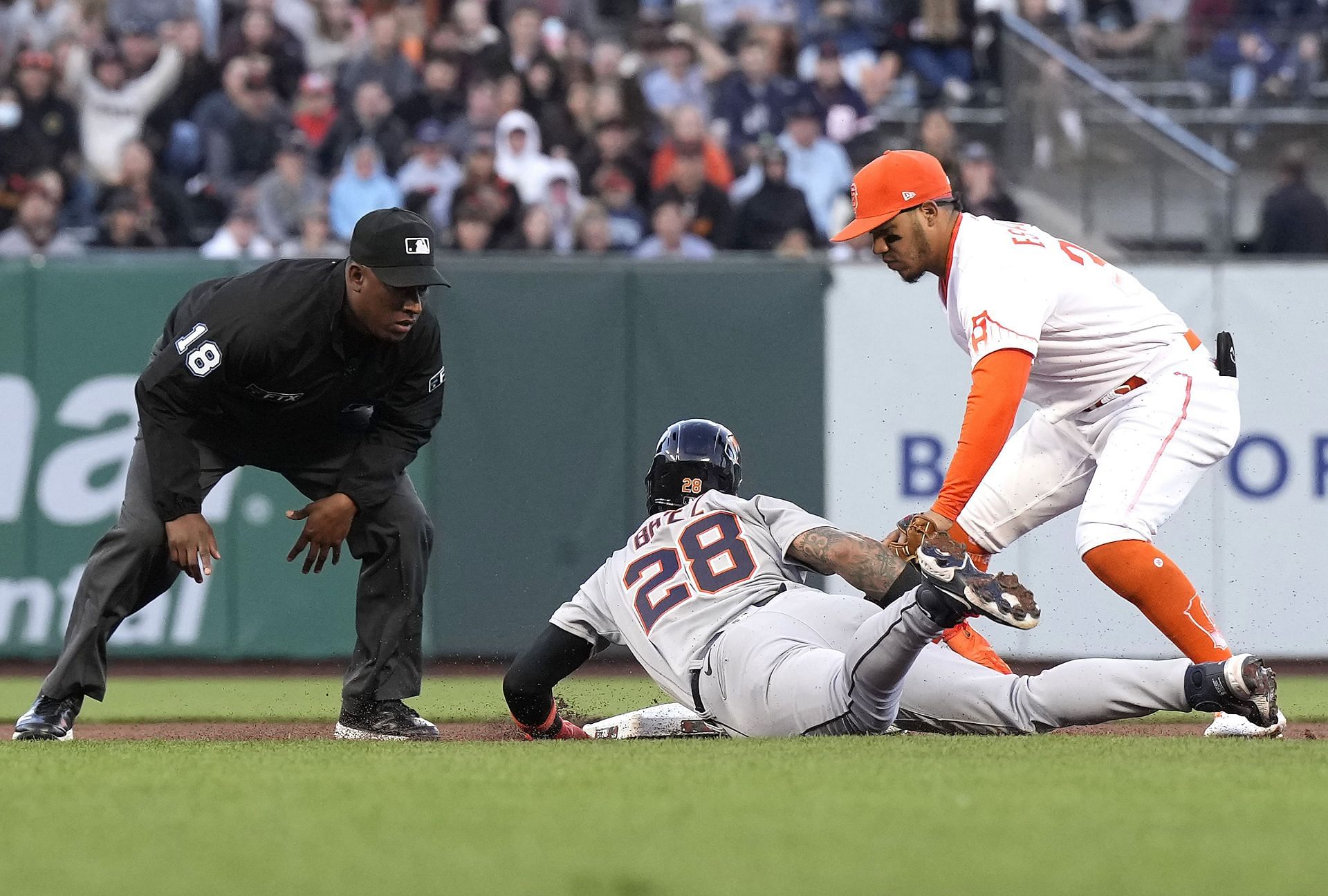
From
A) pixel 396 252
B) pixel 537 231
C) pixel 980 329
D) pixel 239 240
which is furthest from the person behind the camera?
pixel 239 240

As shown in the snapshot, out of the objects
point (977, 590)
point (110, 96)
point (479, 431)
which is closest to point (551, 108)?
point (110, 96)

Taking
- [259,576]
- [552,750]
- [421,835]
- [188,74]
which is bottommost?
[259,576]

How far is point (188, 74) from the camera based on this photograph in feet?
44.2

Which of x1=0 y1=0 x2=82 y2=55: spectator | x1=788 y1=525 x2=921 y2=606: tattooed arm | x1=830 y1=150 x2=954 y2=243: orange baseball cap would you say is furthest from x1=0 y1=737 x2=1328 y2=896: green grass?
x1=0 y1=0 x2=82 y2=55: spectator

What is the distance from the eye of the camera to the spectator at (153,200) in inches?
475

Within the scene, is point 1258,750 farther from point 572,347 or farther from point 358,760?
point 572,347

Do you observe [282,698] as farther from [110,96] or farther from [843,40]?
[843,40]

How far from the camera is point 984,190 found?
12164mm

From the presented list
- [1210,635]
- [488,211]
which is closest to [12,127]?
[488,211]

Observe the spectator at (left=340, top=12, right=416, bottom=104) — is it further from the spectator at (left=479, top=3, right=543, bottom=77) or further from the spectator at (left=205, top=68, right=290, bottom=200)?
the spectator at (left=205, top=68, right=290, bottom=200)

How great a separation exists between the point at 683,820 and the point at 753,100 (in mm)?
10518

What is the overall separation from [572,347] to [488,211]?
178 centimetres

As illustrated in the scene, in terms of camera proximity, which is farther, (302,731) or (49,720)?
(302,731)

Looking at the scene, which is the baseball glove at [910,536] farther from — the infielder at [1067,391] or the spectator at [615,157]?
the spectator at [615,157]
